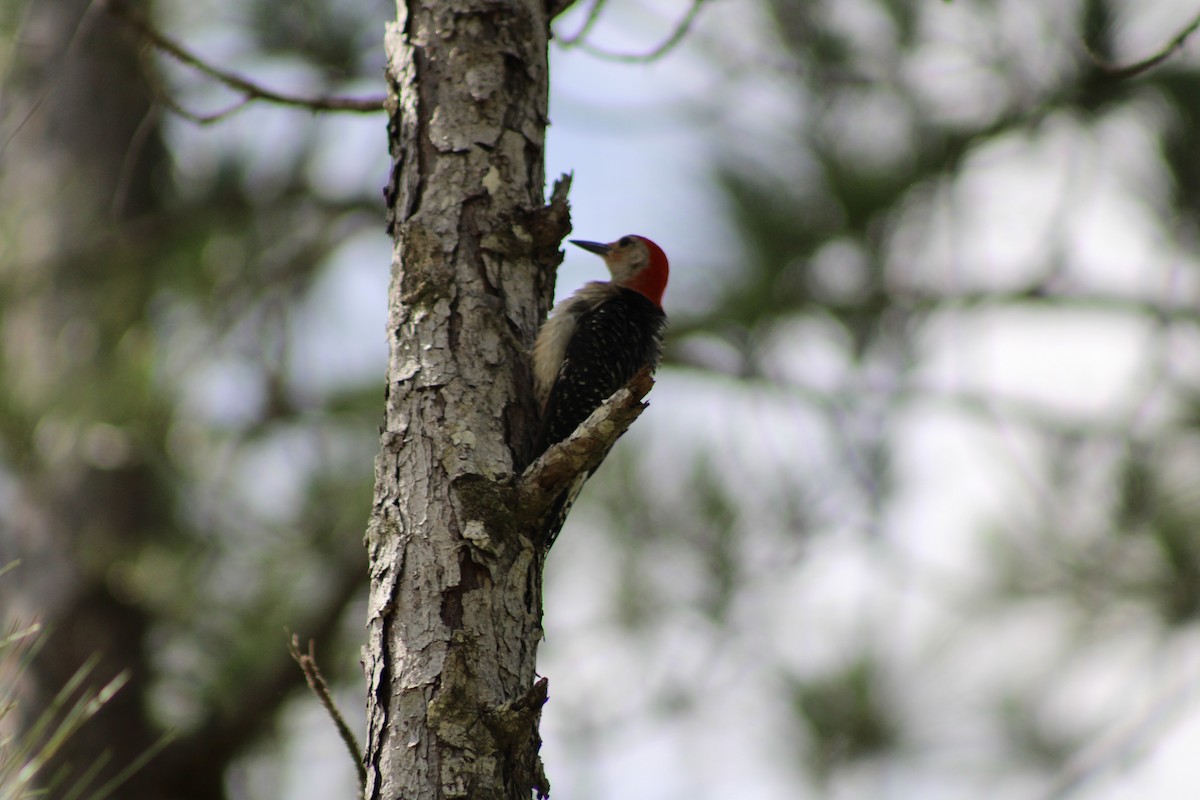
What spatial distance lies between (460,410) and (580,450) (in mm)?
358

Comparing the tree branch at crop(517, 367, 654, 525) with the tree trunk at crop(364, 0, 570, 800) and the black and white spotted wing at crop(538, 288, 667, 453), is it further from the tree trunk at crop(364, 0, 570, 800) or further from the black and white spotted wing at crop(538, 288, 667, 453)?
the black and white spotted wing at crop(538, 288, 667, 453)

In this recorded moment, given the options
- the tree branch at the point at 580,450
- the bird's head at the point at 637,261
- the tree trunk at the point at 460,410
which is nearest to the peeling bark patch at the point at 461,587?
the tree trunk at the point at 460,410

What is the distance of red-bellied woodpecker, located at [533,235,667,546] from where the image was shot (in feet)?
10.3

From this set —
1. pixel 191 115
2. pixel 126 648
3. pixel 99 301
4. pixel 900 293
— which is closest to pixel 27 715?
pixel 126 648

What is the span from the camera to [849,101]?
5.32 meters

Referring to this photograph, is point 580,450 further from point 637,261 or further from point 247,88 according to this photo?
point 637,261

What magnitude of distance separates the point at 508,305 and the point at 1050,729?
3.60 meters

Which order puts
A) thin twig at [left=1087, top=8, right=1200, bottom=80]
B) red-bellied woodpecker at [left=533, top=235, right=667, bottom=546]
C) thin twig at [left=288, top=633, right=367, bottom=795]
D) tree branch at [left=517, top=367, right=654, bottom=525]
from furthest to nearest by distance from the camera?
1. red-bellied woodpecker at [left=533, top=235, right=667, bottom=546]
2. thin twig at [left=1087, top=8, right=1200, bottom=80]
3. tree branch at [left=517, top=367, right=654, bottom=525]
4. thin twig at [left=288, top=633, right=367, bottom=795]

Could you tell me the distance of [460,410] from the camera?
8.21 ft

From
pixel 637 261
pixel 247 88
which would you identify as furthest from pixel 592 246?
pixel 247 88

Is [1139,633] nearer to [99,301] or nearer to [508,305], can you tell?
[508,305]

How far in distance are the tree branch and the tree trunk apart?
50 mm

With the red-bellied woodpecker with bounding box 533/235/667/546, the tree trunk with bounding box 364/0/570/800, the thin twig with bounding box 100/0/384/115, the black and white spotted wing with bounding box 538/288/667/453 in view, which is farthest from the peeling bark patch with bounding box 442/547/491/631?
the thin twig with bounding box 100/0/384/115

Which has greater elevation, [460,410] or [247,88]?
[247,88]
